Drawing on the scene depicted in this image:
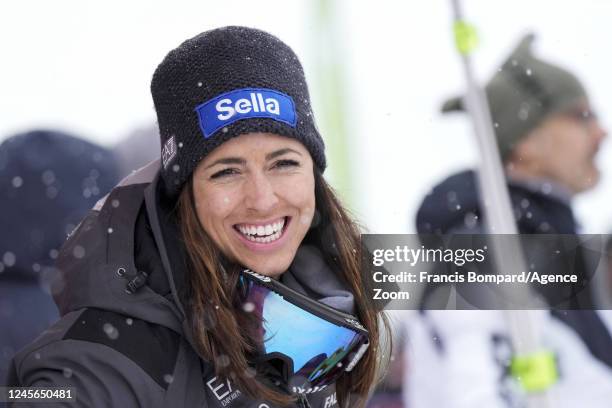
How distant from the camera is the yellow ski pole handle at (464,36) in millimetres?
1712

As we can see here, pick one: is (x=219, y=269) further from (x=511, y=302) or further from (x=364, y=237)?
(x=511, y=302)

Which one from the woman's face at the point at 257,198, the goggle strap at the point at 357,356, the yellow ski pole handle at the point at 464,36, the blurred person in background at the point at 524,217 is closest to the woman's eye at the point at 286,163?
the woman's face at the point at 257,198

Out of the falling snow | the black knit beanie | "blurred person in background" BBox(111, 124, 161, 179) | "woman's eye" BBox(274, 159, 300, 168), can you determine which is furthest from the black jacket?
"blurred person in background" BBox(111, 124, 161, 179)

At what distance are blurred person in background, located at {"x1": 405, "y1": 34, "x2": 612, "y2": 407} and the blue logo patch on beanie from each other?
0.56 metres

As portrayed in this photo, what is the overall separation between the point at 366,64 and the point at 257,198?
1.85 feet

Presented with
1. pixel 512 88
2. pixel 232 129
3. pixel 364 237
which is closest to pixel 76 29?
pixel 232 129

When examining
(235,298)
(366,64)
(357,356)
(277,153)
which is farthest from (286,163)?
(366,64)

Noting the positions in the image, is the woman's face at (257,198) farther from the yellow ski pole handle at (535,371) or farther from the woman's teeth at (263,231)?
the yellow ski pole handle at (535,371)

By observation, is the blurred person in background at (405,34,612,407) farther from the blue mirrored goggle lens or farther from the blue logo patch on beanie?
the blue logo patch on beanie

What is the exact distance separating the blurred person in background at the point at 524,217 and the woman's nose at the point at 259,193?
1.59ft

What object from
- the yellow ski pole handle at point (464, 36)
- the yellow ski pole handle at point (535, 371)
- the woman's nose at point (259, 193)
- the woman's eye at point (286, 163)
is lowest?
the yellow ski pole handle at point (535, 371)

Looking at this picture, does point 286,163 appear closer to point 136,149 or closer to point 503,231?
point 136,149

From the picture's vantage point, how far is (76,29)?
164 centimetres

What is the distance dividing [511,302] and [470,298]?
84 mm
